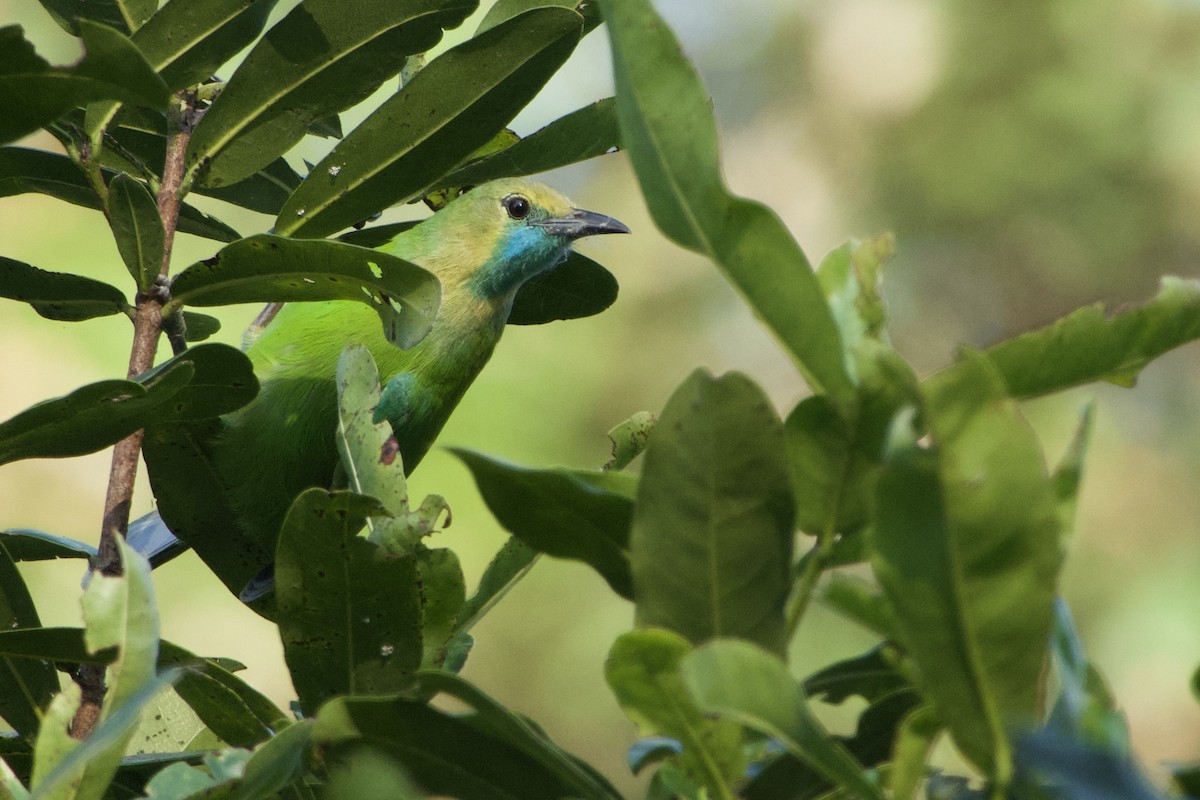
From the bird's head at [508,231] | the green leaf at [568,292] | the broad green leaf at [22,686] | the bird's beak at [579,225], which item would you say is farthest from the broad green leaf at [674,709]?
the bird's beak at [579,225]

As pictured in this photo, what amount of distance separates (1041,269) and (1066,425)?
1.67m

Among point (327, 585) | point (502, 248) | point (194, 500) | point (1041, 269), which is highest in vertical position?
point (1041, 269)

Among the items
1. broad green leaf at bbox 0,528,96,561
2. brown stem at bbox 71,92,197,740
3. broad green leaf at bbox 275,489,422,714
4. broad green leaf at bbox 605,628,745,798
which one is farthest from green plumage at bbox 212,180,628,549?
broad green leaf at bbox 605,628,745,798

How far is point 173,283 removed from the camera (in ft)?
4.37

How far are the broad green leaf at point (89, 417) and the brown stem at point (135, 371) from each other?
8 cm

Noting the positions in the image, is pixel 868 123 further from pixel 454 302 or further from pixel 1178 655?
pixel 454 302

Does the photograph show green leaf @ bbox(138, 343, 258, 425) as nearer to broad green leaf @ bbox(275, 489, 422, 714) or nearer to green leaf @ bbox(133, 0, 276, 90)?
broad green leaf @ bbox(275, 489, 422, 714)

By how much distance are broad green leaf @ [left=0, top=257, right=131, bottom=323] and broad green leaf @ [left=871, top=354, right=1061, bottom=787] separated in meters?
1.03

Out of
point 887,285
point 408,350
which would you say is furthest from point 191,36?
point 887,285

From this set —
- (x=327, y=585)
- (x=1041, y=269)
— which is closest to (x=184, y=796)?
(x=327, y=585)

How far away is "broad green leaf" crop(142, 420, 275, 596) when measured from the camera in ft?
5.31

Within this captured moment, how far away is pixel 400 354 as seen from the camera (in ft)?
9.36

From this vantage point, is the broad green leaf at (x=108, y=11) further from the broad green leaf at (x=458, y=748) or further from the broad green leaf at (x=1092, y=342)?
the broad green leaf at (x=1092, y=342)

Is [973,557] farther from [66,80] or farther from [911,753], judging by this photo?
[66,80]
